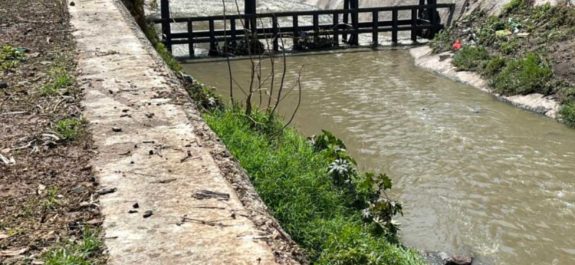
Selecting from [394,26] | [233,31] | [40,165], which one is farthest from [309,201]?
[394,26]

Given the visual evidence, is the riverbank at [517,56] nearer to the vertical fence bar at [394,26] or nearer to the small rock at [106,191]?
the vertical fence bar at [394,26]

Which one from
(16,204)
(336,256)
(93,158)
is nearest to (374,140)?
(336,256)

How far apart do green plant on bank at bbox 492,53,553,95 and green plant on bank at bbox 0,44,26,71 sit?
9.31 metres

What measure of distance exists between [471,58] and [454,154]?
6050 millimetres

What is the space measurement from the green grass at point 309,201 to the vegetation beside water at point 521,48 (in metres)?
6.61

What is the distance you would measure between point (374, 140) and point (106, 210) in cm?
760

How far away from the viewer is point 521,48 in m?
14.6

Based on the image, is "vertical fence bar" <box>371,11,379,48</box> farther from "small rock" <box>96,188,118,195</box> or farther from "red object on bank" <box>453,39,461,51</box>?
"small rock" <box>96,188,118,195</box>

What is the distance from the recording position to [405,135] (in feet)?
35.8

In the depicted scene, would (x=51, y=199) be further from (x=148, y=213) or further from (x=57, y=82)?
(x=57, y=82)

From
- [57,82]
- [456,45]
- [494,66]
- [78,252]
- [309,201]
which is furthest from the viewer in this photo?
[456,45]

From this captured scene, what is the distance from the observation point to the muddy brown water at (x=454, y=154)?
23.6 ft

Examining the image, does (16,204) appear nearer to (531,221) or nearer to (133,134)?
(133,134)

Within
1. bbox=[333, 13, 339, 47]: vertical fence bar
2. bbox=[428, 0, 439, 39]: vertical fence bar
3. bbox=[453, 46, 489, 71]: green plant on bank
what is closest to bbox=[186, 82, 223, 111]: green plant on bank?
bbox=[453, 46, 489, 71]: green plant on bank
